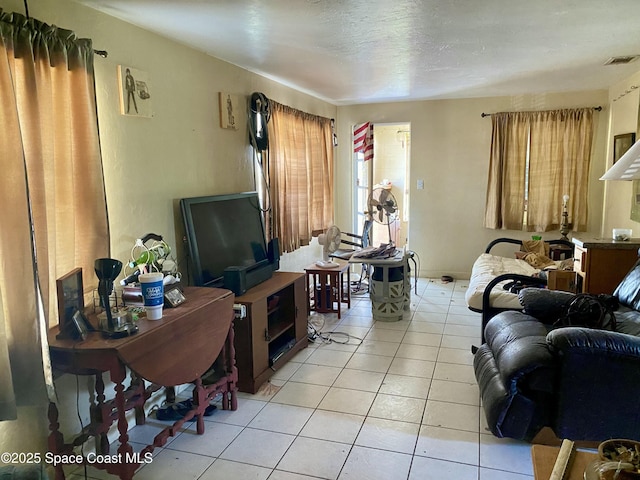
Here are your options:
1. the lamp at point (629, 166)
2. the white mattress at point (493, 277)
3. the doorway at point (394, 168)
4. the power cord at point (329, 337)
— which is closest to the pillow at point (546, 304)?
the white mattress at point (493, 277)

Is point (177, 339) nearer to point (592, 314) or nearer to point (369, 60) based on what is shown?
point (592, 314)

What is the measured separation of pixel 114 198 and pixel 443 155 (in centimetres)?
423

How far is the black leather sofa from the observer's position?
6.26 ft

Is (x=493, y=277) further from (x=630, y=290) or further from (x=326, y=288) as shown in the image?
(x=326, y=288)

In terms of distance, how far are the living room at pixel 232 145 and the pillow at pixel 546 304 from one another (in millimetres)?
1832

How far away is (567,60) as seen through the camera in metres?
Result: 3.49

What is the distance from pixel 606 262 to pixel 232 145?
105 inches

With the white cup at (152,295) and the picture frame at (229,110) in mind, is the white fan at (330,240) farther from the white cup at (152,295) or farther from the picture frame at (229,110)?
the white cup at (152,295)

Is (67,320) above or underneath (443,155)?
underneath

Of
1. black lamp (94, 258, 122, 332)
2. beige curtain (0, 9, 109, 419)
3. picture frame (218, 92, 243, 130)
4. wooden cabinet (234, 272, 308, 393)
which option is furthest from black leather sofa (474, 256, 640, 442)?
picture frame (218, 92, 243, 130)

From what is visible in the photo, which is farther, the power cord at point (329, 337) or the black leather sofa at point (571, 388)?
the power cord at point (329, 337)

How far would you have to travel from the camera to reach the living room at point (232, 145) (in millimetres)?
2334

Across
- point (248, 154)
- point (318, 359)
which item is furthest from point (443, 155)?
point (318, 359)

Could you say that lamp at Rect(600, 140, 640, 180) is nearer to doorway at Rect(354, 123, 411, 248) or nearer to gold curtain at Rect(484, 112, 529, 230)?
gold curtain at Rect(484, 112, 529, 230)
